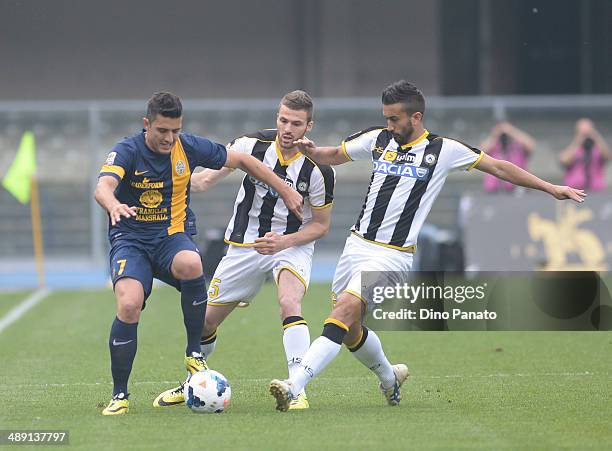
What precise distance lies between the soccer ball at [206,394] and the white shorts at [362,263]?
96 centimetres

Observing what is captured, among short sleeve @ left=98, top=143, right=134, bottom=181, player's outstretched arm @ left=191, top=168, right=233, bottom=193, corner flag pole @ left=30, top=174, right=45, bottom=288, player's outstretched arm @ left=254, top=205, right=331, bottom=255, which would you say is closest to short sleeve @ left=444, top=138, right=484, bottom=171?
player's outstretched arm @ left=254, top=205, right=331, bottom=255

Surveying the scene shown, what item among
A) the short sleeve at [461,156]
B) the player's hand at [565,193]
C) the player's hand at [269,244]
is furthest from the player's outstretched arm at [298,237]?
the player's hand at [565,193]

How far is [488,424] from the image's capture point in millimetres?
6820

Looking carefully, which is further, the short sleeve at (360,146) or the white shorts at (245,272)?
the white shorts at (245,272)

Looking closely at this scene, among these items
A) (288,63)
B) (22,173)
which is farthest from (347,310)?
(288,63)

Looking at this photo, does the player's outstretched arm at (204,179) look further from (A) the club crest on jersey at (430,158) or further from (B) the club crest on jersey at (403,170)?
(A) the club crest on jersey at (430,158)

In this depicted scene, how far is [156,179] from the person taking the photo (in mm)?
7512

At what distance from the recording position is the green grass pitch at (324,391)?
6438 mm

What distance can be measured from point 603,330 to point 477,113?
25.4 feet

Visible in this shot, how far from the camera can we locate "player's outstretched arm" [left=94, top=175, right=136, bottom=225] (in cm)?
679

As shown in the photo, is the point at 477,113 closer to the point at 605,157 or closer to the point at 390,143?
the point at 605,157

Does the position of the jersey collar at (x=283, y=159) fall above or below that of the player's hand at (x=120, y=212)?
above

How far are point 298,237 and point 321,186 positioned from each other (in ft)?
1.19

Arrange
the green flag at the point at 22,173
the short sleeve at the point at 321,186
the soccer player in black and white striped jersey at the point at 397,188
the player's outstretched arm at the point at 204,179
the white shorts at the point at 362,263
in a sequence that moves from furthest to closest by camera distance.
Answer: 1. the green flag at the point at 22,173
2. the player's outstretched arm at the point at 204,179
3. the short sleeve at the point at 321,186
4. the soccer player in black and white striped jersey at the point at 397,188
5. the white shorts at the point at 362,263
